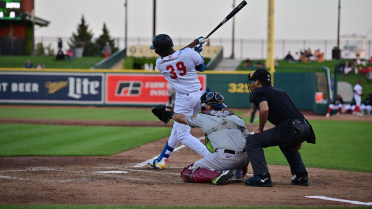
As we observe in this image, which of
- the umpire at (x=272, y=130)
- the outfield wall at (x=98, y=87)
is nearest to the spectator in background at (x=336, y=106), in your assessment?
the outfield wall at (x=98, y=87)

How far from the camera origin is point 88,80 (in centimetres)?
3422

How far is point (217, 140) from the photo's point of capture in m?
8.05

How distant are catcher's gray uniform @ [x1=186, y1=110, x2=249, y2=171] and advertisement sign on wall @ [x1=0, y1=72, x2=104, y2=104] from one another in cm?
2679

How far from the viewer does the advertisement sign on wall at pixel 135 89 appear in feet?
111

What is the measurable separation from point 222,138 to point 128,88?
86.2ft

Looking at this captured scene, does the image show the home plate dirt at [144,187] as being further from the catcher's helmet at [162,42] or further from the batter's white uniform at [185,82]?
the catcher's helmet at [162,42]

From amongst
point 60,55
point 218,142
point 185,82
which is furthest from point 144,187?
point 60,55

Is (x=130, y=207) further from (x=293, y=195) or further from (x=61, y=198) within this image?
(x=293, y=195)

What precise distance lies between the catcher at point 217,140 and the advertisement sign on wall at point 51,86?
2671cm

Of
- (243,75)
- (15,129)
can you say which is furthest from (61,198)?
(243,75)

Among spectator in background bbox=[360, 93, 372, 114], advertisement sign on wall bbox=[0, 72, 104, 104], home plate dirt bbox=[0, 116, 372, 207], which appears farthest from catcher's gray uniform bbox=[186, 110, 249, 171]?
advertisement sign on wall bbox=[0, 72, 104, 104]

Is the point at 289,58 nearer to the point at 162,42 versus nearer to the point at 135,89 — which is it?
the point at 135,89

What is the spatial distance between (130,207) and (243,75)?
26675mm

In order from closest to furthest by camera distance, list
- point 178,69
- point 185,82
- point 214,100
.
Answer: point 214,100 < point 178,69 < point 185,82
